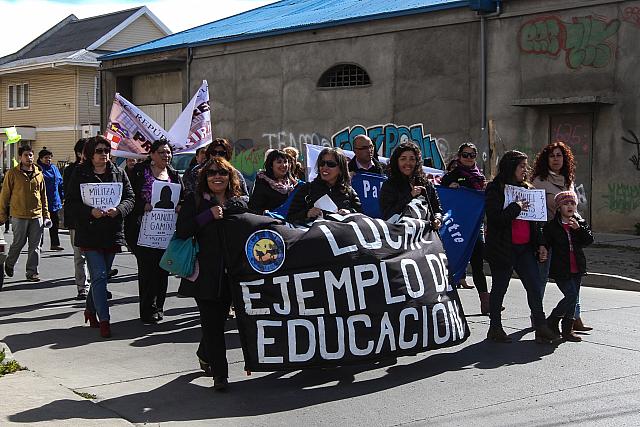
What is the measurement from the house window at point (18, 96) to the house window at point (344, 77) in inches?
1012

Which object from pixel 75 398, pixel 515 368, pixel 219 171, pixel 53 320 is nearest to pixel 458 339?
pixel 515 368

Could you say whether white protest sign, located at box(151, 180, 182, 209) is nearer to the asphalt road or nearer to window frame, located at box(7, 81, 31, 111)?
the asphalt road

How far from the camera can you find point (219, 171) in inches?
259

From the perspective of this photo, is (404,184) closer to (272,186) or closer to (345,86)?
(272,186)

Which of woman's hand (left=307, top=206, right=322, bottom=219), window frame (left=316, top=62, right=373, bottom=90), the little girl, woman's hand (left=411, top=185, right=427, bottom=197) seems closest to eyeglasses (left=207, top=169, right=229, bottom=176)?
woman's hand (left=307, top=206, right=322, bottom=219)

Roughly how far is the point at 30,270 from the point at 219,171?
6909 mm

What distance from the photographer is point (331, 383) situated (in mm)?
6684

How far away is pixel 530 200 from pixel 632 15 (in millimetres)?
10883

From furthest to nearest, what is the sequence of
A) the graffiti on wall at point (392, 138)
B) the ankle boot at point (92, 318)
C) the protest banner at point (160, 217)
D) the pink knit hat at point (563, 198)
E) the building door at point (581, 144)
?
the graffiti on wall at point (392, 138) → the building door at point (581, 144) → the protest banner at point (160, 217) → the ankle boot at point (92, 318) → the pink knit hat at point (563, 198)

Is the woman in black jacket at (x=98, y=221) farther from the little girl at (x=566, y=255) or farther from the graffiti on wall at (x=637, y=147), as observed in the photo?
the graffiti on wall at (x=637, y=147)

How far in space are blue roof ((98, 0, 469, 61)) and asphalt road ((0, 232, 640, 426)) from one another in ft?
43.8

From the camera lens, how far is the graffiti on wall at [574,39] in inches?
693

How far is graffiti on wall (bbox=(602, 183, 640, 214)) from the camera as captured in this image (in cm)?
1750

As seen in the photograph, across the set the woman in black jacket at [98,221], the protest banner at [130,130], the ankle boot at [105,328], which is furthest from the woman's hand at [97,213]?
the protest banner at [130,130]
